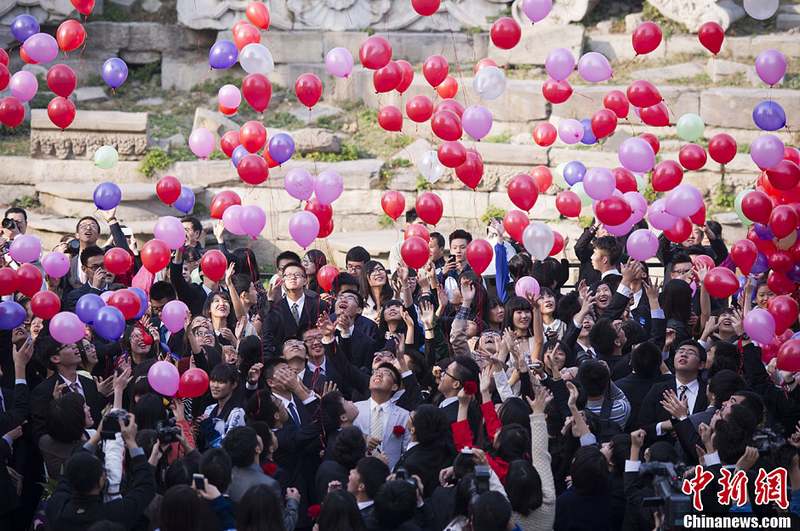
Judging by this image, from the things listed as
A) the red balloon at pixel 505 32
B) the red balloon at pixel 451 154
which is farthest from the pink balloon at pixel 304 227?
the red balloon at pixel 505 32

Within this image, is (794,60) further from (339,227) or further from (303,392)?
(303,392)

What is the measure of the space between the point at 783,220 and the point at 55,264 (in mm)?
5333

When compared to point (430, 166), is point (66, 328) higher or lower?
lower

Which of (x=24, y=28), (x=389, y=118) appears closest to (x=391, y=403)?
(x=389, y=118)

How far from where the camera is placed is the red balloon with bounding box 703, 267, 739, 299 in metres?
8.90

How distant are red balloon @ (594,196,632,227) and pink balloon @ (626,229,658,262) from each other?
0.20m

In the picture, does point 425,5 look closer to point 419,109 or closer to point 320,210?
point 419,109

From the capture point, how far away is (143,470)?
6023 mm

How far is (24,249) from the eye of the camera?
9.34m

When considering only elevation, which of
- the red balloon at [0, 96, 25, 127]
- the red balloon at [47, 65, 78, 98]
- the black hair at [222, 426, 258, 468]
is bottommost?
the black hair at [222, 426, 258, 468]

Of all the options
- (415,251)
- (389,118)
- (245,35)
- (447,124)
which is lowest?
(415,251)

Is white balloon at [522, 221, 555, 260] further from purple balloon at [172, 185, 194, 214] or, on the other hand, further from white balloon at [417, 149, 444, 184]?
purple balloon at [172, 185, 194, 214]

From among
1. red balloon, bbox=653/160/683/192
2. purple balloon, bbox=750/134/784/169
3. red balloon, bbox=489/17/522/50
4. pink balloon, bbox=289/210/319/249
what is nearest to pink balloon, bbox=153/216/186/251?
pink balloon, bbox=289/210/319/249

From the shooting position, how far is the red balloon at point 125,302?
8547 mm
